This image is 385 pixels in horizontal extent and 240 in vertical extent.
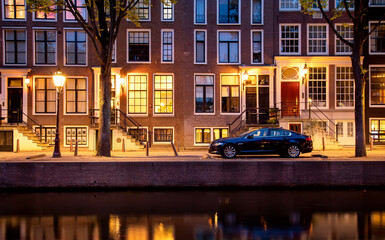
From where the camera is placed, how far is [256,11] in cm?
2816

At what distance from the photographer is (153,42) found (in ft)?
91.5

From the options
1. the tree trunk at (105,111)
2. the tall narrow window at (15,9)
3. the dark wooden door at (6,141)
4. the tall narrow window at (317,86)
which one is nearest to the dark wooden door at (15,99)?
the dark wooden door at (6,141)

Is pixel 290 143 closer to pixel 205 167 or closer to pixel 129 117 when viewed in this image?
pixel 205 167

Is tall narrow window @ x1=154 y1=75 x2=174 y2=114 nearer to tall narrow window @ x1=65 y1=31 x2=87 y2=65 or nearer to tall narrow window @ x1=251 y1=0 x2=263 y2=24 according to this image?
tall narrow window @ x1=65 y1=31 x2=87 y2=65

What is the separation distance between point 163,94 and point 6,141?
1160 centimetres

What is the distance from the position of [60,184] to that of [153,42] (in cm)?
1567

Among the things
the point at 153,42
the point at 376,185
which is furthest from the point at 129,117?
the point at 376,185

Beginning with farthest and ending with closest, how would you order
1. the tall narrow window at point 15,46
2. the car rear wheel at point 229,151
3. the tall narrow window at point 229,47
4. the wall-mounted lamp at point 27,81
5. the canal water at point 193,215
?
the tall narrow window at point 229,47 < the tall narrow window at point 15,46 < the wall-mounted lamp at point 27,81 < the car rear wheel at point 229,151 < the canal water at point 193,215

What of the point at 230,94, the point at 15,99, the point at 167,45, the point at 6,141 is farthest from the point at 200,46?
the point at 6,141

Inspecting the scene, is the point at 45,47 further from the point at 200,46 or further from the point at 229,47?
the point at 229,47

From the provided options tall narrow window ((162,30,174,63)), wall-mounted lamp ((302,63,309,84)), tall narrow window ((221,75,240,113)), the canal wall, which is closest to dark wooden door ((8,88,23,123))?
tall narrow window ((162,30,174,63))

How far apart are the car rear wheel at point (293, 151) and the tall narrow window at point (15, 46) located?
67.3 feet

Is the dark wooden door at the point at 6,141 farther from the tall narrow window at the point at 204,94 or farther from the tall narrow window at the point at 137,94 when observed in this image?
the tall narrow window at the point at 204,94

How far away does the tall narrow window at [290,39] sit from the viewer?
28.0m
